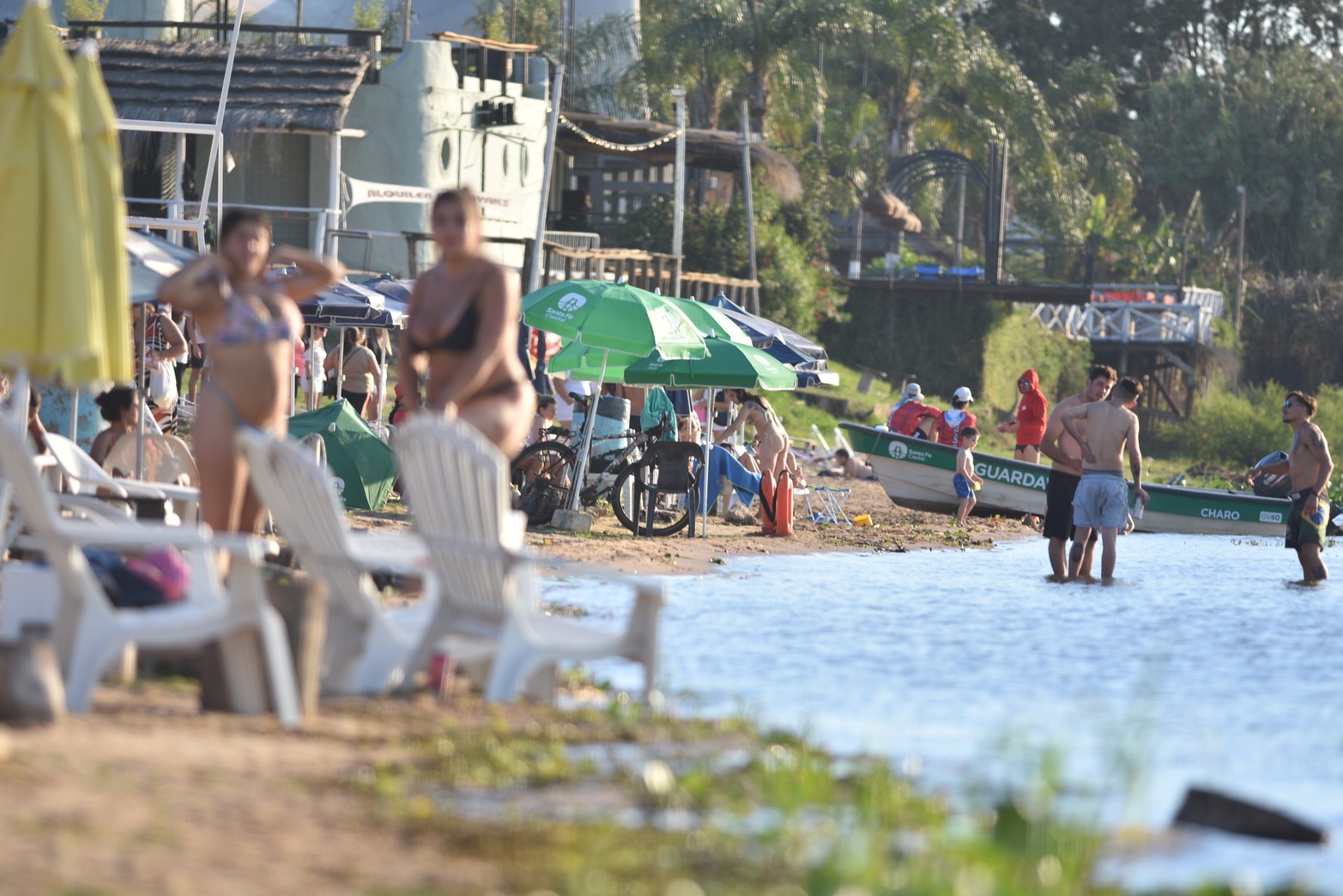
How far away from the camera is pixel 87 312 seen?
6.97 m

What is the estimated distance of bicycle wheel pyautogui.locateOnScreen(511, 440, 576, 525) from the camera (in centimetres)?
1653

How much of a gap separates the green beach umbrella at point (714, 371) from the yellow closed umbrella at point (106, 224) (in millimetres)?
8984

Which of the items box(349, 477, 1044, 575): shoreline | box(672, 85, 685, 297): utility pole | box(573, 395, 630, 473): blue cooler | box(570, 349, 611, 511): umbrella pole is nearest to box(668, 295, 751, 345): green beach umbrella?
box(573, 395, 630, 473): blue cooler

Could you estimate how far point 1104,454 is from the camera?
14.3 meters

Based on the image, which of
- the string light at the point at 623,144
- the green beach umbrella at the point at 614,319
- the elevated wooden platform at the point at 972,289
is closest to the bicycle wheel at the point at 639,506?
the green beach umbrella at the point at 614,319

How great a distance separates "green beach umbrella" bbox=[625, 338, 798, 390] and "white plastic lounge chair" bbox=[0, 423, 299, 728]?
10.0m

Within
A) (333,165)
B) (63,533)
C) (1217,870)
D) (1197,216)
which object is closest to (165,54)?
(333,165)

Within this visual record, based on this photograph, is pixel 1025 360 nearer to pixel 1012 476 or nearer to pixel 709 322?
pixel 1012 476

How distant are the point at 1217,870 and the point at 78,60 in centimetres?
526

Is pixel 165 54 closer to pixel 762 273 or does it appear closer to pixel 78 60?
pixel 762 273

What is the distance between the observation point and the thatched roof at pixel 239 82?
26.6 metres

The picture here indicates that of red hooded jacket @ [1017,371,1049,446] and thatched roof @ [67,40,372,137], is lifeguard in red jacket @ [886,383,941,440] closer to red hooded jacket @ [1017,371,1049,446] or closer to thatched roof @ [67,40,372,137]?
red hooded jacket @ [1017,371,1049,446]

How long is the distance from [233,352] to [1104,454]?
28.4 ft

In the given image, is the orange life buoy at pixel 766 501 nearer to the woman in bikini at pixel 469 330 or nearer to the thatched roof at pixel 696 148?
the woman in bikini at pixel 469 330
